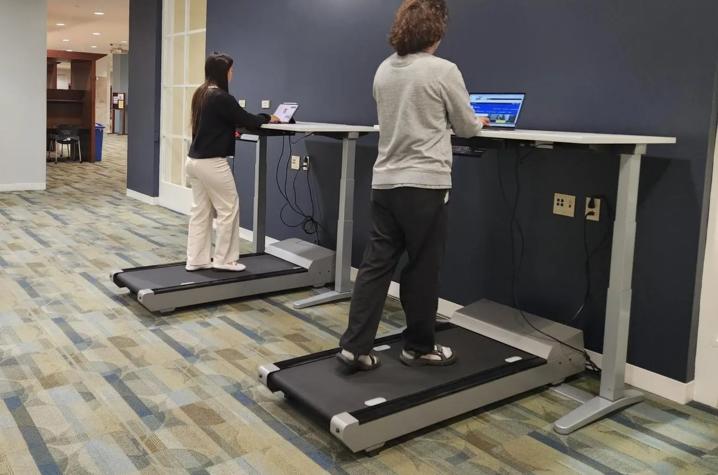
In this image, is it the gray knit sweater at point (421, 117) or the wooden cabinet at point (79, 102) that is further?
the wooden cabinet at point (79, 102)

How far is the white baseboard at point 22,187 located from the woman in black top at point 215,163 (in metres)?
5.17

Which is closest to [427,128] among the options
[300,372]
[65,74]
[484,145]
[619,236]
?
[484,145]

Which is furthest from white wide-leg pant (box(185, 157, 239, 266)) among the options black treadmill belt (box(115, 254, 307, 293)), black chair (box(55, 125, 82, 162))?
black chair (box(55, 125, 82, 162))

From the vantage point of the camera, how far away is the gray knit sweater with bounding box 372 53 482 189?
2.59 meters

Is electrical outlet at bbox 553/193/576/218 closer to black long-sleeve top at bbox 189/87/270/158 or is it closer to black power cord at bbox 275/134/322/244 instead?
black long-sleeve top at bbox 189/87/270/158

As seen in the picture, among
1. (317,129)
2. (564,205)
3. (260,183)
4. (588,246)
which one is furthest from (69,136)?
(588,246)

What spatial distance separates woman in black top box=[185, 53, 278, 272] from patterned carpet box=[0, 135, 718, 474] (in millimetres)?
417

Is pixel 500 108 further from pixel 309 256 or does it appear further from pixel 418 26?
pixel 309 256

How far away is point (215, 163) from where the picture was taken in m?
4.16

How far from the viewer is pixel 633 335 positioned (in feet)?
10.3

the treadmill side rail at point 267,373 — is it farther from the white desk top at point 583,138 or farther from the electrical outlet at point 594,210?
the electrical outlet at point 594,210

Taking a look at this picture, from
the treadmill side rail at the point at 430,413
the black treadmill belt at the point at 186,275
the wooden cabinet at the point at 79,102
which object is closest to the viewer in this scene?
the treadmill side rail at the point at 430,413

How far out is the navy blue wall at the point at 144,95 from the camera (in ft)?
24.4

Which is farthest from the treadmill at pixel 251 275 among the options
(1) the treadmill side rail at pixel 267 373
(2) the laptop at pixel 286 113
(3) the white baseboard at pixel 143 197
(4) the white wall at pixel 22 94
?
(4) the white wall at pixel 22 94
